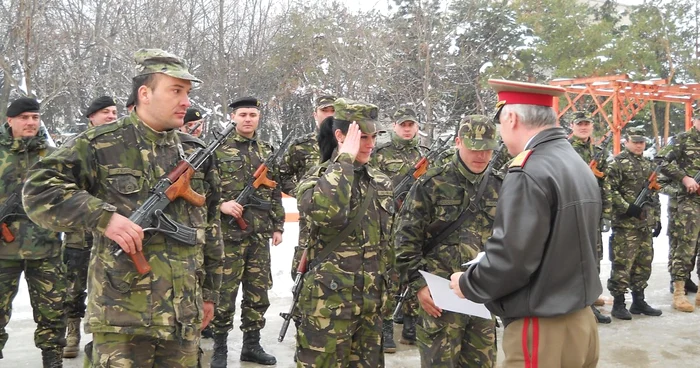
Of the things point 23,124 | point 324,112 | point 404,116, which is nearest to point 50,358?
point 23,124

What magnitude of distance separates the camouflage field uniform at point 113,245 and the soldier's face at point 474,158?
5.96ft

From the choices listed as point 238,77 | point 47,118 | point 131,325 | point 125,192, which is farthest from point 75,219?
point 47,118

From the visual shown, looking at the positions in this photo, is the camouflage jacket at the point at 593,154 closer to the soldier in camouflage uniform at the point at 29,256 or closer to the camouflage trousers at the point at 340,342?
the camouflage trousers at the point at 340,342

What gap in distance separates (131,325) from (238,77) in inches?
555

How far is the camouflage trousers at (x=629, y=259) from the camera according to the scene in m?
7.35

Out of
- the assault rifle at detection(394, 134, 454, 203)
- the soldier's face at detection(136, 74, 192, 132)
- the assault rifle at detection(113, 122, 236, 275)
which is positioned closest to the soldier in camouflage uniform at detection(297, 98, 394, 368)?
the assault rifle at detection(113, 122, 236, 275)

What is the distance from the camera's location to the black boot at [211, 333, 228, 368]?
5379mm

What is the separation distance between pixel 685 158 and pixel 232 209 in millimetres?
5834

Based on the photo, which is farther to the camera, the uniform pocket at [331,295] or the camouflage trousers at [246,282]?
the camouflage trousers at [246,282]

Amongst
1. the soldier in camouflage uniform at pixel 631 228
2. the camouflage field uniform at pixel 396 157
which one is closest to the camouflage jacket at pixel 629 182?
the soldier in camouflage uniform at pixel 631 228

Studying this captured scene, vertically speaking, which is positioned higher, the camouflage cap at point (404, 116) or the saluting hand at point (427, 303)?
the camouflage cap at point (404, 116)

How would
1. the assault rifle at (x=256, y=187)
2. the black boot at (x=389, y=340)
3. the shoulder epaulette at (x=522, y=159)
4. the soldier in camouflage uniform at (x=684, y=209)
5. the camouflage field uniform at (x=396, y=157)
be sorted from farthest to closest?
the soldier in camouflage uniform at (x=684, y=209)
the camouflage field uniform at (x=396, y=157)
the black boot at (x=389, y=340)
the assault rifle at (x=256, y=187)
the shoulder epaulette at (x=522, y=159)

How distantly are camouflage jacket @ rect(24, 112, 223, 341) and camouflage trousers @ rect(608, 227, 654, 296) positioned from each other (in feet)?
18.6

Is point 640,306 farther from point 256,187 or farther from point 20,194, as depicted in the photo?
point 20,194
